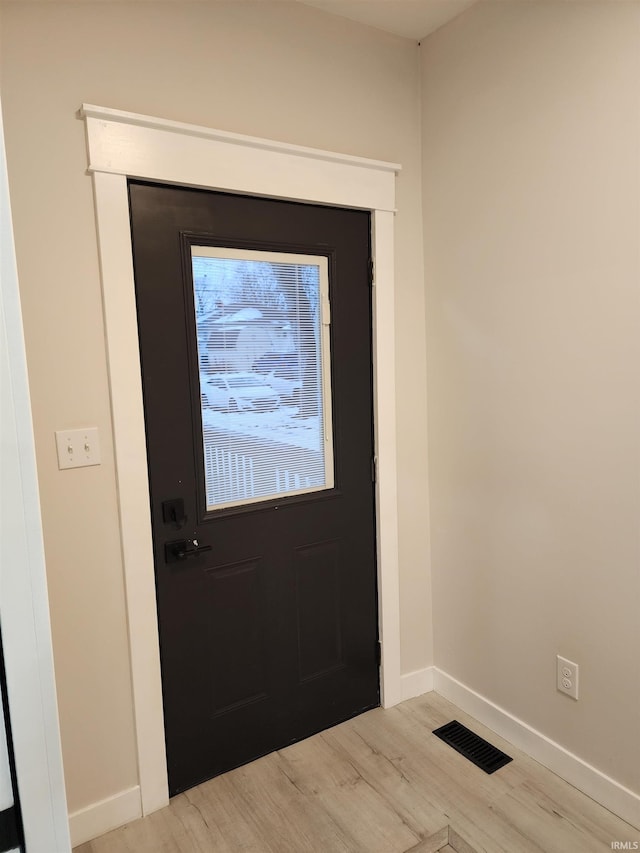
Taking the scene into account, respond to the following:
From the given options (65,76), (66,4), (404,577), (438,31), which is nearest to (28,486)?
(65,76)

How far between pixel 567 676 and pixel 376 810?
0.75 m

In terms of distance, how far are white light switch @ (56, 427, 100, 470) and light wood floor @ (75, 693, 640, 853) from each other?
1.16 meters

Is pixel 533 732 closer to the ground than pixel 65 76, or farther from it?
closer to the ground

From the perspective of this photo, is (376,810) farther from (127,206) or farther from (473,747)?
(127,206)

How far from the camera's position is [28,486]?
709 mm

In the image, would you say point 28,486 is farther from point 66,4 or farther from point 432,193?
point 432,193

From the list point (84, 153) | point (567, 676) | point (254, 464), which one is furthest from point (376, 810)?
point (84, 153)

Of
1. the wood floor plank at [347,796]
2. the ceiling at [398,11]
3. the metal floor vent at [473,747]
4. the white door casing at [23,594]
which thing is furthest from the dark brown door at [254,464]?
the white door casing at [23,594]

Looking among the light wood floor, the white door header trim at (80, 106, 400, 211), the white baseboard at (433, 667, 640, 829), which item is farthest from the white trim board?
the white baseboard at (433, 667, 640, 829)

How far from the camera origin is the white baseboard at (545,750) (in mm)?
1732

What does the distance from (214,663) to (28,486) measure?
4.78 ft

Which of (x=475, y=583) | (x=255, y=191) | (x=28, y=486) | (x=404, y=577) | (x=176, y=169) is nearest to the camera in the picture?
(x=28, y=486)

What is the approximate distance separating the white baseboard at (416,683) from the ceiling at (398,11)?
253 centimetres

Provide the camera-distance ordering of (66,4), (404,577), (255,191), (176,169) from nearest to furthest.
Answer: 1. (66,4)
2. (176,169)
3. (255,191)
4. (404,577)
